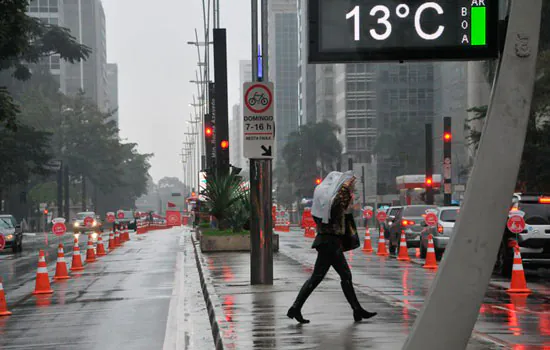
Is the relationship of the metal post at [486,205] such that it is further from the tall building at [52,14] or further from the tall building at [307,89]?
the tall building at [307,89]

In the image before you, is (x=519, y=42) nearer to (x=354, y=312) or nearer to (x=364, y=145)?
(x=354, y=312)

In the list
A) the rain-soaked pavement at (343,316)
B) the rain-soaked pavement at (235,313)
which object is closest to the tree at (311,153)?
the rain-soaked pavement at (235,313)

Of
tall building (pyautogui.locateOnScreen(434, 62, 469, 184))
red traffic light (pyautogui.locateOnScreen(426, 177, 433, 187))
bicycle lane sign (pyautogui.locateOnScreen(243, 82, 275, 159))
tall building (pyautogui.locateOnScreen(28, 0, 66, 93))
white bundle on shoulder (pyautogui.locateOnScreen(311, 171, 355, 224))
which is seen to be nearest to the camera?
white bundle on shoulder (pyautogui.locateOnScreen(311, 171, 355, 224))

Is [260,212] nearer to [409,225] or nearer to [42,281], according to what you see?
[42,281]

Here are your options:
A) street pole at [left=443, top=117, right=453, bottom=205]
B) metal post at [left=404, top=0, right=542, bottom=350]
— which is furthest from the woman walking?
street pole at [left=443, top=117, right=453, bottom=205]

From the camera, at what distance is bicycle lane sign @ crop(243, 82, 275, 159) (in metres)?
18.2

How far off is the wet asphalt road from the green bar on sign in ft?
17.3

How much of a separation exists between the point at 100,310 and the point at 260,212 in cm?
357

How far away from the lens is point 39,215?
369 ft

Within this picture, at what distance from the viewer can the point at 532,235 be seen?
22828 mm

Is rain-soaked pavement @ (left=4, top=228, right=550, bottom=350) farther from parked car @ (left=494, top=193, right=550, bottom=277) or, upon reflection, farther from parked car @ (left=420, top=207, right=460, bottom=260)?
parked car @ (left=420, top=207, right=460, bottom=260)

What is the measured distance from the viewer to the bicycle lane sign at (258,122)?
18172 millimetres

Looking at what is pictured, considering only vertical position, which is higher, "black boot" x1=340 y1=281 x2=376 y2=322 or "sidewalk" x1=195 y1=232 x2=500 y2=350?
"black boot" x1=340 y1=281 x2=376 y2=322

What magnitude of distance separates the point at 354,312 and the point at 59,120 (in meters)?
107
